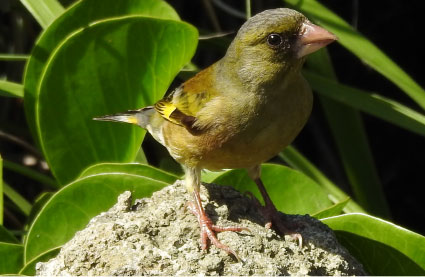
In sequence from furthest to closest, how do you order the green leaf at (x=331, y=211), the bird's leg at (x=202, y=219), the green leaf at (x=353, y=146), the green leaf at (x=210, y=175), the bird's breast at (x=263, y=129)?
the green leaf at (x=353, y=146)
the green leaf at (x=210, y=175)
the green leaf at (x=331, y=211)
the bird's breast at (x=263, y=129)
the bird's leg at (x=202, y=219)

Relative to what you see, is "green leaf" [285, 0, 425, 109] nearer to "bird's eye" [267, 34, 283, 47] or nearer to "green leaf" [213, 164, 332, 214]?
"green leaf" [213, 164, 332, 214]

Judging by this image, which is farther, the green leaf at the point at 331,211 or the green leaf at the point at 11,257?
the green leaf at the point at 331,211

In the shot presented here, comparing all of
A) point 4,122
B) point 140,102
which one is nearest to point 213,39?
point 140,102

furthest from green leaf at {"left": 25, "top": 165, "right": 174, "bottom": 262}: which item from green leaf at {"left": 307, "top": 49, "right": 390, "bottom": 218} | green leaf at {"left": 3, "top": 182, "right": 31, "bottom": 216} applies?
green leaf at {"left": 307, "top": 49, "right": 390, "bottom": 218}

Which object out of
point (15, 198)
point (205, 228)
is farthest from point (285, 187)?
point (15, 198)

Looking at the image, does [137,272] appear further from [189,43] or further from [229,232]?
[189,43]

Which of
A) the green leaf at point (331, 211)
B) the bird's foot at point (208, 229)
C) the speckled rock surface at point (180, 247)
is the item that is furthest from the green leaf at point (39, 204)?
the green leaf at point (331, 211)

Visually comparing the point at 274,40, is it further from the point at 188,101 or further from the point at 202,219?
the point at 202,219

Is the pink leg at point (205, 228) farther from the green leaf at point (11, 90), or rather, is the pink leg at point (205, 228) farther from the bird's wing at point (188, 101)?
the green leaf at point (11, 90)
